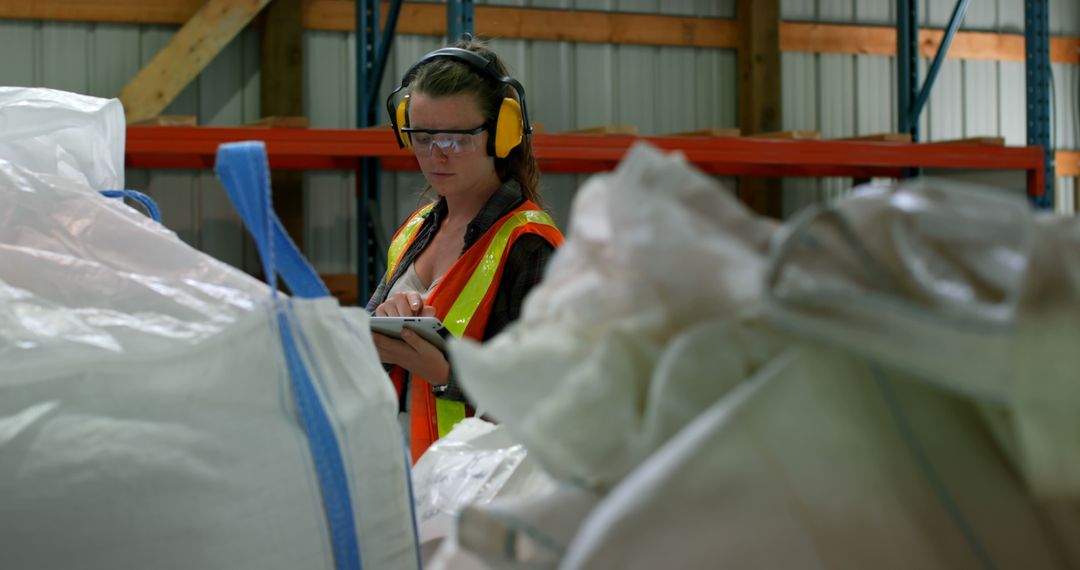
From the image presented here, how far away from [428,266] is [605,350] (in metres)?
1.47

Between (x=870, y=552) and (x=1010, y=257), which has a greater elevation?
(x=1010, y=257)

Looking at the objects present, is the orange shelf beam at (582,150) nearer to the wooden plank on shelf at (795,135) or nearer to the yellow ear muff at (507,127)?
the wooden plank on shelf at (795,135)

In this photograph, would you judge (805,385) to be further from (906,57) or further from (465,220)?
(906,57)

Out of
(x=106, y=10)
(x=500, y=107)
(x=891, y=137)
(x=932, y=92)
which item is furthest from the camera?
(x=932, y=92)

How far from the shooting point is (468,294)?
5.46 feet

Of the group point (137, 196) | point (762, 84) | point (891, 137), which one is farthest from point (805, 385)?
point (762, 84)

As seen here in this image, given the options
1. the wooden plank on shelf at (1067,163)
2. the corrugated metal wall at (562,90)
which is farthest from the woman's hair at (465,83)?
the wooden plank on shelf at (1067,163)

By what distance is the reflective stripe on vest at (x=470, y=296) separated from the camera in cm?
164

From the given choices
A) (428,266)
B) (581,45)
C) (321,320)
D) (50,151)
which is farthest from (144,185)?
(321,320)

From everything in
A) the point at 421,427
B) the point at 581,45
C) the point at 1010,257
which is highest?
the point at 581,45

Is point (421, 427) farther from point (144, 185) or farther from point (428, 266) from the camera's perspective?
point (144, 185)

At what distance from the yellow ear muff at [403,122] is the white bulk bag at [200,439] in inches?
42.3

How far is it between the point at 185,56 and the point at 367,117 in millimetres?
843

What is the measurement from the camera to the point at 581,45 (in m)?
5.93
